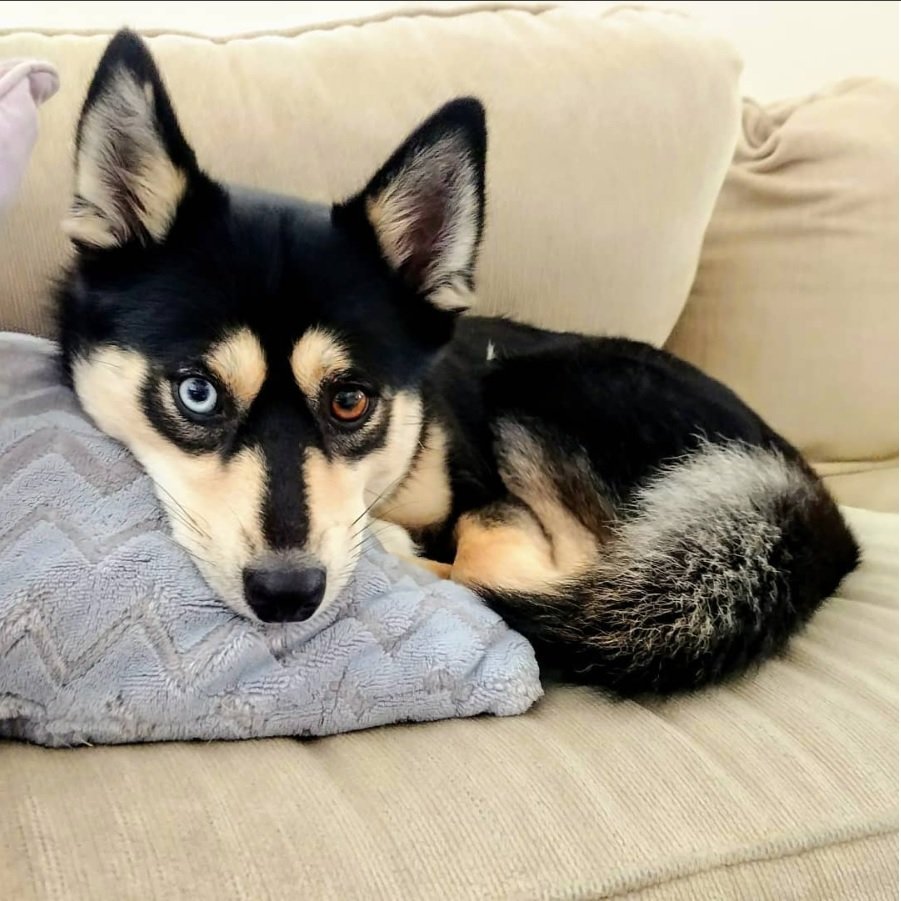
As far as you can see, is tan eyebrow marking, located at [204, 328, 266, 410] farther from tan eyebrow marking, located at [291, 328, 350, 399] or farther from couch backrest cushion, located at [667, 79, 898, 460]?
couch backrest cushion, located at [667, 79, 898, 460]

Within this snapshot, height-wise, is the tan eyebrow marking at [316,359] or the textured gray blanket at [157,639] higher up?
the tan eyebrow marking at [316,359]

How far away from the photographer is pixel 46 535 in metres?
0.97

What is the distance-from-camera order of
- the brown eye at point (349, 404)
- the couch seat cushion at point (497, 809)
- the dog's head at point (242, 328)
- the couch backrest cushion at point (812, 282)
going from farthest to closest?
the couch backrest cushion at point (812, 282) < the brown eye at point (349, 404) < the dog's head at point (242, 328) < the couch seat cushion at point (497, 809)

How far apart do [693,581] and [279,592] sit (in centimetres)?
53

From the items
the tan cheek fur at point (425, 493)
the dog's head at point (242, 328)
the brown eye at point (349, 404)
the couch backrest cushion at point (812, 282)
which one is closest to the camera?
the dog's head at point (242, 328)

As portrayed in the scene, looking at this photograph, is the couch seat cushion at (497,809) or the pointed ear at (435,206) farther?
the pointed ear at (435,206)

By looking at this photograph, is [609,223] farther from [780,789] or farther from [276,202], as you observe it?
[780,789]

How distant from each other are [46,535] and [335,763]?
378 millimetres

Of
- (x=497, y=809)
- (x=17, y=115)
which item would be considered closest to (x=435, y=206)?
(x=17, y=115)

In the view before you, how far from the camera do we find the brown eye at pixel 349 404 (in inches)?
46.4

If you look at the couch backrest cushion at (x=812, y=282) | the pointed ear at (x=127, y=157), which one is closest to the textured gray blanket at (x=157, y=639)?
the pointed ear at (x=127, y=157)

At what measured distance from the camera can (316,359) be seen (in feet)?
3.69

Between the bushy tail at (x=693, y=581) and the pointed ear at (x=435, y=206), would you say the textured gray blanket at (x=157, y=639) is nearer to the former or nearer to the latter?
the bushy tail at (x=693, y=581)

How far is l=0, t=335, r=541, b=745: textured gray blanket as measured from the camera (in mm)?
927
